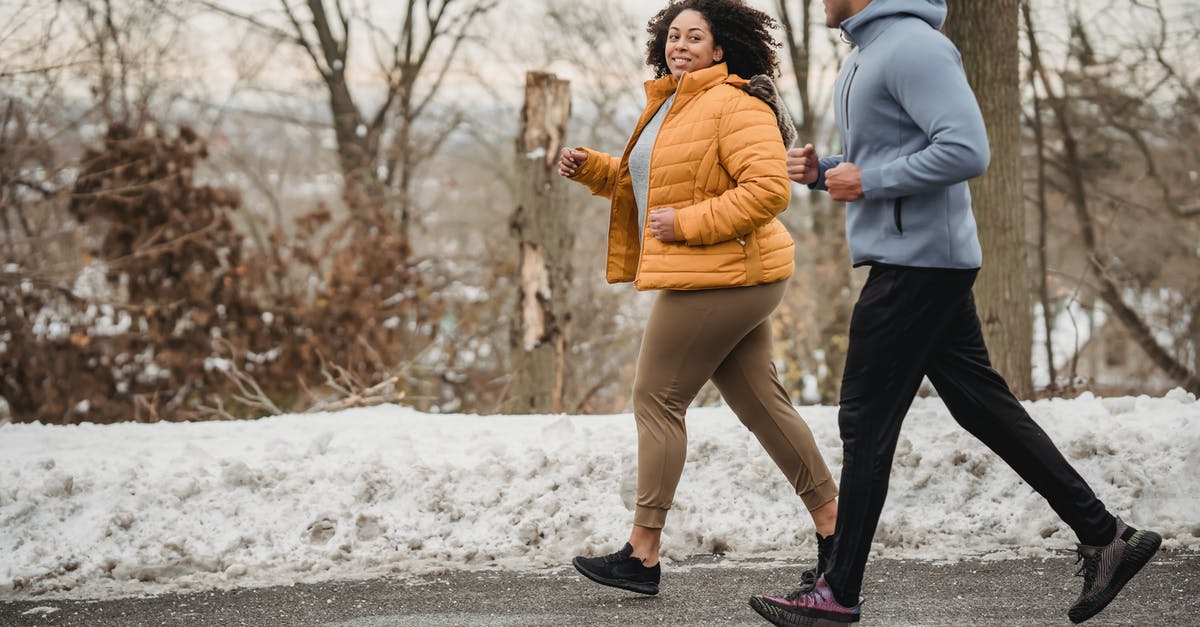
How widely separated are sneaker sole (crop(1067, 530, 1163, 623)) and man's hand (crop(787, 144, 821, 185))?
4.71 feet

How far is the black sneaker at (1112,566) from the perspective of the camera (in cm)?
320

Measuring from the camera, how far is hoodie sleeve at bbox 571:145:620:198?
398cm

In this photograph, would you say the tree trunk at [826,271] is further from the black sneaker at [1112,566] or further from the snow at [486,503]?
the black sneaker at [1112,566]

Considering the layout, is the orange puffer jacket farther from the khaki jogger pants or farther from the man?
the man

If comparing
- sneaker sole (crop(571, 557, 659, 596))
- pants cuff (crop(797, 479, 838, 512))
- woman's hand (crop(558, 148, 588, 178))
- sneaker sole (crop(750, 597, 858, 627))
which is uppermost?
woman's hand (crop(558, 148, 588, 178))

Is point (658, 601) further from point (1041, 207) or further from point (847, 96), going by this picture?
point (1041, 207)

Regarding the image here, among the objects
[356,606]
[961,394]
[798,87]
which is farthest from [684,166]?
[798,87]

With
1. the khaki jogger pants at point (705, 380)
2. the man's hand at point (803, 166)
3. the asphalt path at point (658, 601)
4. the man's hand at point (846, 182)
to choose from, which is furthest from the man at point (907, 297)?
the khaki jogger pants at point (705, 380)

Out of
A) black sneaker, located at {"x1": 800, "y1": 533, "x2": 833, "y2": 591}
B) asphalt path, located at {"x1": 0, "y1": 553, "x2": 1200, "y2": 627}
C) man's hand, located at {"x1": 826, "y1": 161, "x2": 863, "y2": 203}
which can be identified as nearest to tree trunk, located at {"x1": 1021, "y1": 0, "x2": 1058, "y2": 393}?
asphalt path, located at {"x1": 0, "y1": 553, "x2": 1200, "y2": 627}

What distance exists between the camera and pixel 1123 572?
3199 mm

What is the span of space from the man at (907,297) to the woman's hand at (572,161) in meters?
1.00

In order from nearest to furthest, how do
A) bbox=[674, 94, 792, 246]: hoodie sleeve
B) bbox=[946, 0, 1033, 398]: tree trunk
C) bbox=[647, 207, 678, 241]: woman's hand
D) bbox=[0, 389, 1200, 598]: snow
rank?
bbox=[674, 94, 792, 246]: hoodie sleeve, bbox=[647, 207, 678, 241]: woman's hand, bbox=[0, 389, 1200, 598]: snow, bbox=[946, 0, 1033, 398]: tree trunk

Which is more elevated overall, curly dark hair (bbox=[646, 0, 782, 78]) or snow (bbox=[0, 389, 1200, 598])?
curly dark hair (bbox=[646, 0, 782, 78])

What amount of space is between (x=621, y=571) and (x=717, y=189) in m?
1.34
